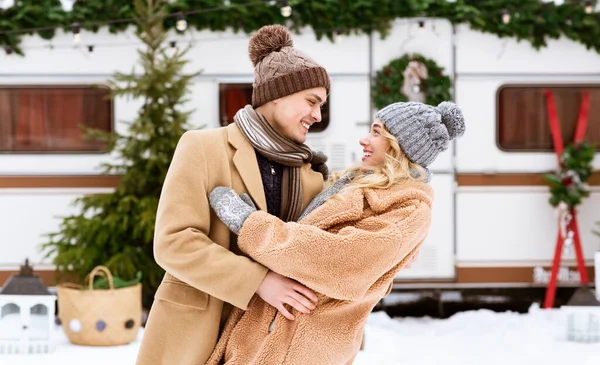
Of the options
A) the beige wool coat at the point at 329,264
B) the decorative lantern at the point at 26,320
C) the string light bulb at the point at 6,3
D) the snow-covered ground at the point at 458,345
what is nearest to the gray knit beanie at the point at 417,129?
the beige wool coat at the point at 329,264

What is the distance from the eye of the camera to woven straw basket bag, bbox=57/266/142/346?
5719mm

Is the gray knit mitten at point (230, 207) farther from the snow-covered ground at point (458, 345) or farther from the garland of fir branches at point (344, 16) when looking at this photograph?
the garland of fir branches at point (344, 16)

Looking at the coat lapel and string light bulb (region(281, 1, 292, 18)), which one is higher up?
string light bulb (region(281, 1, 292, 18))

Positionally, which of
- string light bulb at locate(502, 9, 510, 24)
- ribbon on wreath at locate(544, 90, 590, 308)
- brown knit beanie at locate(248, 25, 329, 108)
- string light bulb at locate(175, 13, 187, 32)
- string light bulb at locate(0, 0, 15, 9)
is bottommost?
ribbon on wreath at locate(544, 90, 590, 308)

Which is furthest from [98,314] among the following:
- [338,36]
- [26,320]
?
[338,36]

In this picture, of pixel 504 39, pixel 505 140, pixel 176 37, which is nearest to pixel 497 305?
pixel 505 140

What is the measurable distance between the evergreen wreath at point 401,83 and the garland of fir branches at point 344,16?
0.28 m

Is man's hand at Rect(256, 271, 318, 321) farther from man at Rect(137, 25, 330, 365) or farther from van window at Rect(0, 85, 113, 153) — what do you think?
van window at Rect(0, 85, 113, 153)

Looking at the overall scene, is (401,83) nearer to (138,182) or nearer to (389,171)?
(138,182)

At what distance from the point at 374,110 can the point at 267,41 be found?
4.48m

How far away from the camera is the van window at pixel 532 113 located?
696cm

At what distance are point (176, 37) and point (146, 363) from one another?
4879 mm

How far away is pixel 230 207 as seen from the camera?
2.09m

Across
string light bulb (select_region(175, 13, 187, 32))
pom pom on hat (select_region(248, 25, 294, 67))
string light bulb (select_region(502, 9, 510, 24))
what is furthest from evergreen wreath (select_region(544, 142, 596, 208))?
pom pom on hat (select_region(248, 25, 294, 67))
